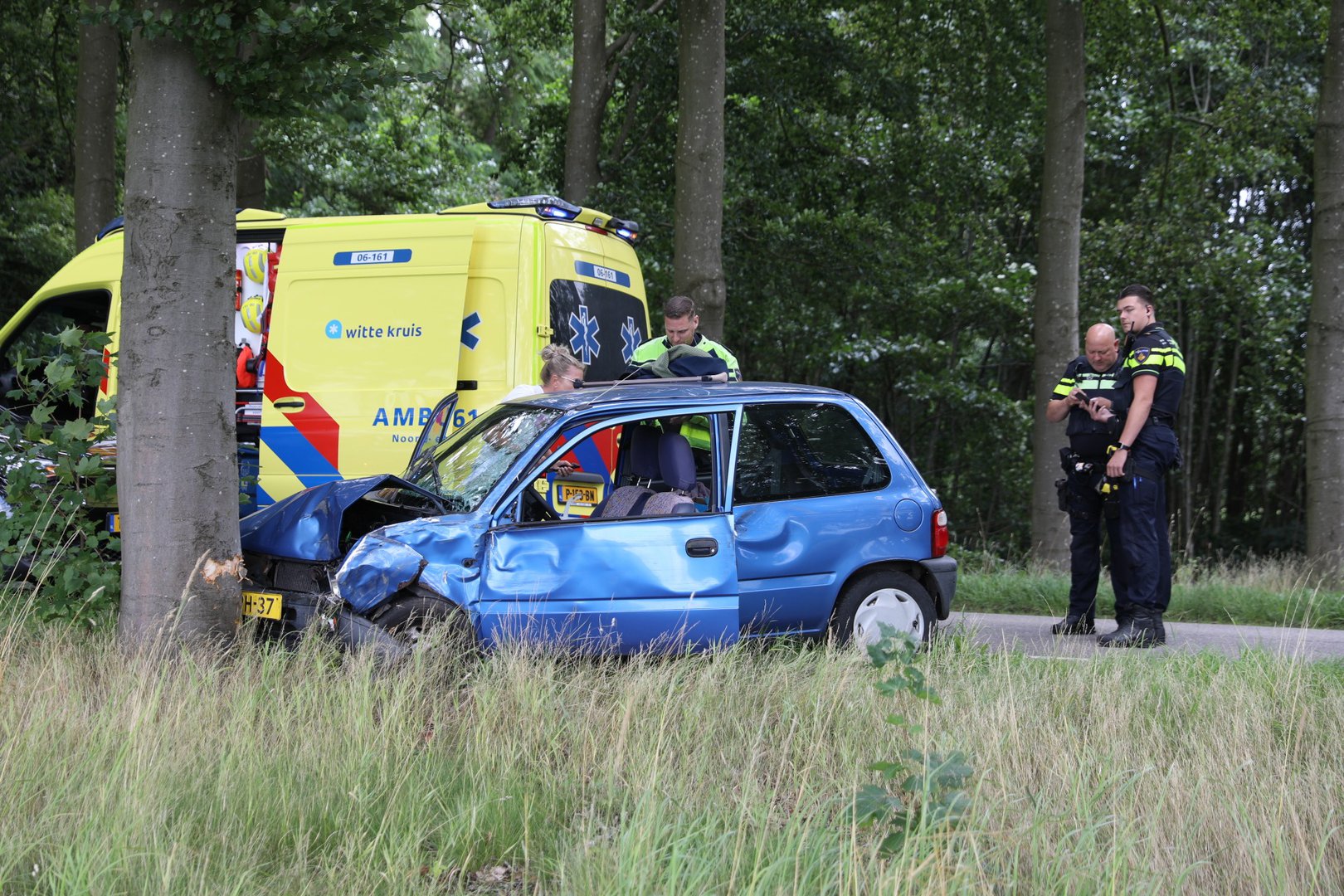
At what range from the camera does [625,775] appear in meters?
3.87

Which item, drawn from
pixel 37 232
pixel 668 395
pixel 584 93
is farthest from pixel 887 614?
pixel 37 232

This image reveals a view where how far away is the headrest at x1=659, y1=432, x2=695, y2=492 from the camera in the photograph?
20.6ft

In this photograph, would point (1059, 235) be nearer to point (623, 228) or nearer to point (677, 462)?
point (623, 228)

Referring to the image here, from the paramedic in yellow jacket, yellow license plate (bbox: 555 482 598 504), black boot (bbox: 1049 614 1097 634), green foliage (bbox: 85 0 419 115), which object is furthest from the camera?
black boot (bbox: 1049 614 1097 634)

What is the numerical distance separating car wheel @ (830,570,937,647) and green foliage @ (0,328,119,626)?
11.2 ft

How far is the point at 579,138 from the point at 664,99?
2.86m

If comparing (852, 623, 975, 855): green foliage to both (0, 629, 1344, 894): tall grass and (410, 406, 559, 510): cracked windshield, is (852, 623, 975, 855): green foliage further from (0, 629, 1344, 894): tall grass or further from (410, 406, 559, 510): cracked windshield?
(410, 406, 559, 510): cracked windshield

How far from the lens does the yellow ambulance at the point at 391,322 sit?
25.8ft

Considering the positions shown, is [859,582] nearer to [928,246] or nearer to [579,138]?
[579,138]

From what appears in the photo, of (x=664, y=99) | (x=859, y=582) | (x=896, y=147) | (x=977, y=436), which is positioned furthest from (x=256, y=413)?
(x=977, y=436)

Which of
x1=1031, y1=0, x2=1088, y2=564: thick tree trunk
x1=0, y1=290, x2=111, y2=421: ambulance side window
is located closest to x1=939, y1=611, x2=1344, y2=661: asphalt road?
x1=1031, y1=0, x2=1088, y2=564: thick tree trunk

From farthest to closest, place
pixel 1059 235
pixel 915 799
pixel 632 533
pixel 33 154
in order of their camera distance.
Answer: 1. pixel 33 154
2. pixel 1059 235
3. pixel 632 533
4. pixel 915 799

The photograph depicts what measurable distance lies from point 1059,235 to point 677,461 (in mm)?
6820

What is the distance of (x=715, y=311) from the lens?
32.8 feet
